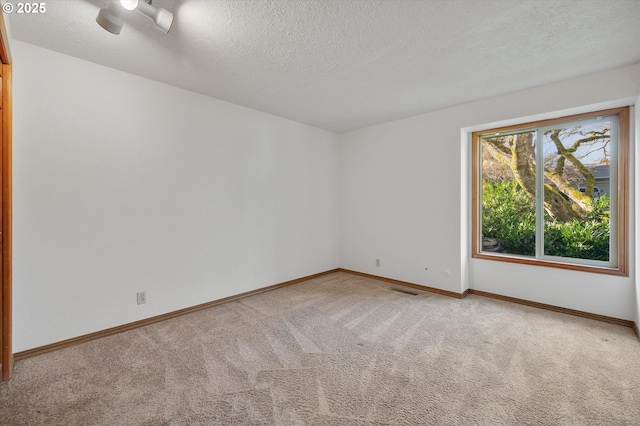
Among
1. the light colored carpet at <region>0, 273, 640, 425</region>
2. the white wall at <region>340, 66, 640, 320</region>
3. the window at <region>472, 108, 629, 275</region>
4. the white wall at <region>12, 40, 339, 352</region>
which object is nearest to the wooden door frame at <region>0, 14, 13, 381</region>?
the light colored carpet at <region>0, 273, 640, 425</region>

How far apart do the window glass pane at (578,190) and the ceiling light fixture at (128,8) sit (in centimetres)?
404

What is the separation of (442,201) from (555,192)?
124 cm

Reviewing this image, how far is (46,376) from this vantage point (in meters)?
2.04

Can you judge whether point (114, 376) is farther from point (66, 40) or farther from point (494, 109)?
point (494, 109)

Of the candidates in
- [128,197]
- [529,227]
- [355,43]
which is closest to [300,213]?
[128,197]

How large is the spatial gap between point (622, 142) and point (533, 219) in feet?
3.64

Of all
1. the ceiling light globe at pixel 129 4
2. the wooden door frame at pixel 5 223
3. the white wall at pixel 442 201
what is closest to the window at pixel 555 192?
the white wall at pixel 442 201

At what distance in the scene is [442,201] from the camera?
12.7ft

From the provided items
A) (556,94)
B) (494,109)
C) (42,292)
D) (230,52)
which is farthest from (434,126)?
(42,292)

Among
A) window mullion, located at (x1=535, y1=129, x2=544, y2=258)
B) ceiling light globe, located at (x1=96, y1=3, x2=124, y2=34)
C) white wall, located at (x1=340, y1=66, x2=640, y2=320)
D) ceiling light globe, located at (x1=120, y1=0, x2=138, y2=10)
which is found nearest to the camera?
ceiling light globe, located at (x1=120, y1=0, x2=138, y2=10)

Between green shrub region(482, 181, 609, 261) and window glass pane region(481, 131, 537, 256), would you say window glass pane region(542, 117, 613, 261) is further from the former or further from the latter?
window glass pane region(481, 131, 537, 256)

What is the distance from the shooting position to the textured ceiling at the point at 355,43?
1.88 metres

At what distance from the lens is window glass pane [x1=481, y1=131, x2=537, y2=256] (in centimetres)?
355

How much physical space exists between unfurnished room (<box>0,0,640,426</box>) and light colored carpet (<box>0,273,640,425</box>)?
19mm
